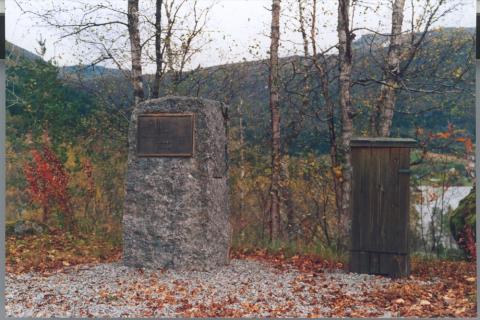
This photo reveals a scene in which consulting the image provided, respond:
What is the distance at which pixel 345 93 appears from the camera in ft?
28.6

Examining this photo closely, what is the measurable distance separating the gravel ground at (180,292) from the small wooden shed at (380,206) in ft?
0.85

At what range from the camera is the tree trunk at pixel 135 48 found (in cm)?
947

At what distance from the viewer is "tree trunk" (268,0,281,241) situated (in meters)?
9.91

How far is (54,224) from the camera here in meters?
10.6

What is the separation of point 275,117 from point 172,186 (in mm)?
3336

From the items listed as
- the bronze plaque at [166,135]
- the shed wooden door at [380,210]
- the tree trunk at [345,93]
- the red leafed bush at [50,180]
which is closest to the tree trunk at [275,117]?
the tree trunk at [345,93]

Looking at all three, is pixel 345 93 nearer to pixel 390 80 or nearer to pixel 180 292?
pixel 390 80

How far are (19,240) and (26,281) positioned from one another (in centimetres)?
260

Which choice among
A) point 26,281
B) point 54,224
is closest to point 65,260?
point 26,281

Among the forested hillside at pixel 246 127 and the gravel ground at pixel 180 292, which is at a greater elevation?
the forested hillside at pixel 246 127

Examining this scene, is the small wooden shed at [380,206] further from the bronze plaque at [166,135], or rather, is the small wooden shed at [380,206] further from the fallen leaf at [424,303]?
the bronze plaque at [166,135]

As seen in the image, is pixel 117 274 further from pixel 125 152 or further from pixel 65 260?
pixel 125 152

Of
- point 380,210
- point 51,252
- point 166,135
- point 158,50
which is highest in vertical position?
point 158,50

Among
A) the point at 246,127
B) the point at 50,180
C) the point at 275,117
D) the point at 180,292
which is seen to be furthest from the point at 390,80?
the point at 50,180
